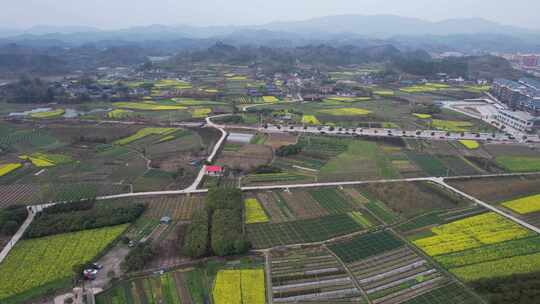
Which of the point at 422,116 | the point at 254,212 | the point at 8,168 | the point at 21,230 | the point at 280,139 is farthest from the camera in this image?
the point at 422,116

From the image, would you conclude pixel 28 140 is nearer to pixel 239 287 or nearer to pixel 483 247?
pixel 239 287

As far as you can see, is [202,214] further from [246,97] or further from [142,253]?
[246,97]

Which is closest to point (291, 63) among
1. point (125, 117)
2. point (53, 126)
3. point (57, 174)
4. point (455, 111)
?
point (455, 111)

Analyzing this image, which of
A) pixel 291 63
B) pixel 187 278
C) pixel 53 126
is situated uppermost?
pixel 291 63

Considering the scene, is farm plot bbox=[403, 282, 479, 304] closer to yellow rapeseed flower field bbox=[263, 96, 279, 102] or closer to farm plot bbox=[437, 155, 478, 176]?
farm plot bbox=[437, 155, 478, 176]

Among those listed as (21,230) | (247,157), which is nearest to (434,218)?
(247,157)

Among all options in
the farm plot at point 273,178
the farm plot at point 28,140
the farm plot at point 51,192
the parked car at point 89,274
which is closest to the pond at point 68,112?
the farm plot at point 28,140

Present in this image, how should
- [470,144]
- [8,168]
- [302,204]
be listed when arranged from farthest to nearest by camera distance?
[470,144] → [8,168] → [302,204]
